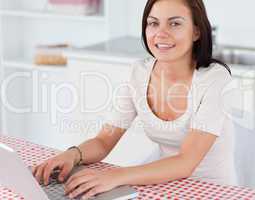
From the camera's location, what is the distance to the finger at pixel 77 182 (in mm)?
1461

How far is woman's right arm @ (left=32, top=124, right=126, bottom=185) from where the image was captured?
158 cm

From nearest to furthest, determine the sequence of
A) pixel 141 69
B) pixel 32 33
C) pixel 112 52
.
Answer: pixel 141 69 < pixel 112 52 < pixel 32 33

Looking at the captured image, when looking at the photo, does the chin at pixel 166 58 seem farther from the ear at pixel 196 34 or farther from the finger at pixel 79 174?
the finger at pixel 79 174

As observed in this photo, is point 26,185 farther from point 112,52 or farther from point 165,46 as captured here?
point 112,52

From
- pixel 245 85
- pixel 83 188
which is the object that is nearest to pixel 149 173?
pixel 83 188

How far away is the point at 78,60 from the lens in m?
3.06

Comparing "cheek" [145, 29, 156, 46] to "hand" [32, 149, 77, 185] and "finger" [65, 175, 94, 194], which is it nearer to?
"hand" [32, 149, 77, 185]

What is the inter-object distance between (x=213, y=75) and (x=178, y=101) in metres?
0.15

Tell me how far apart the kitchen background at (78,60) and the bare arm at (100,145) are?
65 cm

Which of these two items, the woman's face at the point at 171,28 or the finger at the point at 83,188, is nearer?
the finger at the point at 83,188

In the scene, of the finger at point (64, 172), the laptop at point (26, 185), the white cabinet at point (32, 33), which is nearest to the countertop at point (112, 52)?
the white cabinet at point (32, 33)

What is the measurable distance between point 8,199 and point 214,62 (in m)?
0.84

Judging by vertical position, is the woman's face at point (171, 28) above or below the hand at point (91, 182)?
above

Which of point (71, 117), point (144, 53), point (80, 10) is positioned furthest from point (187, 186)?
point (80, 10)
